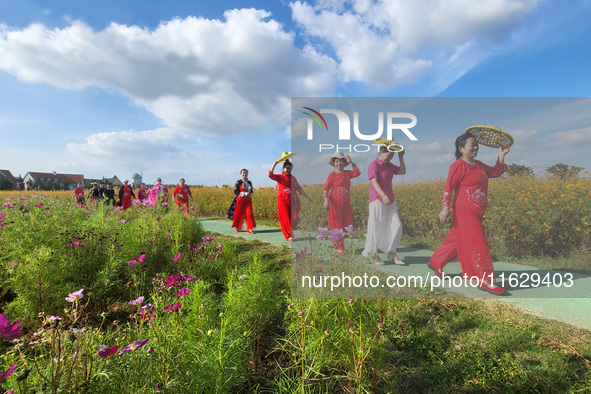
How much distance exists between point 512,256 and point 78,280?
4485 mm

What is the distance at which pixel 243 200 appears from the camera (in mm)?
7973

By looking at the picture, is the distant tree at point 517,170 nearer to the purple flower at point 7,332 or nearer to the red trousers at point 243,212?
the purple flower at point 7,332

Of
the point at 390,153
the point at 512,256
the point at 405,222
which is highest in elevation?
the point at 390,153

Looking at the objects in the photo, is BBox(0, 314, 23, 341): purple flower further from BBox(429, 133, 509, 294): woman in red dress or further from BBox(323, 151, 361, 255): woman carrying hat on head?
BBox(429, 133, 509, 294): woman in red dress

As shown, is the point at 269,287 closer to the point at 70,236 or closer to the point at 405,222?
the point at 405,222

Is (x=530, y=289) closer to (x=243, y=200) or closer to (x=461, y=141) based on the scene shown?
(x=461, y=141)

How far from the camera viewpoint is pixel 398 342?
231 cm

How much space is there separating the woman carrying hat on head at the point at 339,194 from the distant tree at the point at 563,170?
1904 millimetres

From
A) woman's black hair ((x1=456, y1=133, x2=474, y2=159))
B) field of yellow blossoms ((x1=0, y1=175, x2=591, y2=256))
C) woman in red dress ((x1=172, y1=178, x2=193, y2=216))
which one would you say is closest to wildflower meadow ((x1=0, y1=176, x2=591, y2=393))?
field of yellow blossoms ((x1=0, y1=175, x2=591, y2=256))

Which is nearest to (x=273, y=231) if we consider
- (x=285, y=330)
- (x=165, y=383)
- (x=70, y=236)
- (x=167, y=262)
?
(x=167, y=262)

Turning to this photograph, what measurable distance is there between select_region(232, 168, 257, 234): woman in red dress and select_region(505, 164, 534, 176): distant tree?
241 inches

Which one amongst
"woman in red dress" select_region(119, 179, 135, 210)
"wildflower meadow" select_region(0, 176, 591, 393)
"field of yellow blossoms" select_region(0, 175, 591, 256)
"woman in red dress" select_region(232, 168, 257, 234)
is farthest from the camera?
"woman in red dress" select_region(119, 179, 135, 210)

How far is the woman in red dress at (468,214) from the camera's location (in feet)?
8.87

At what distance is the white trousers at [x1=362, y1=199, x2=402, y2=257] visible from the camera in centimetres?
288
